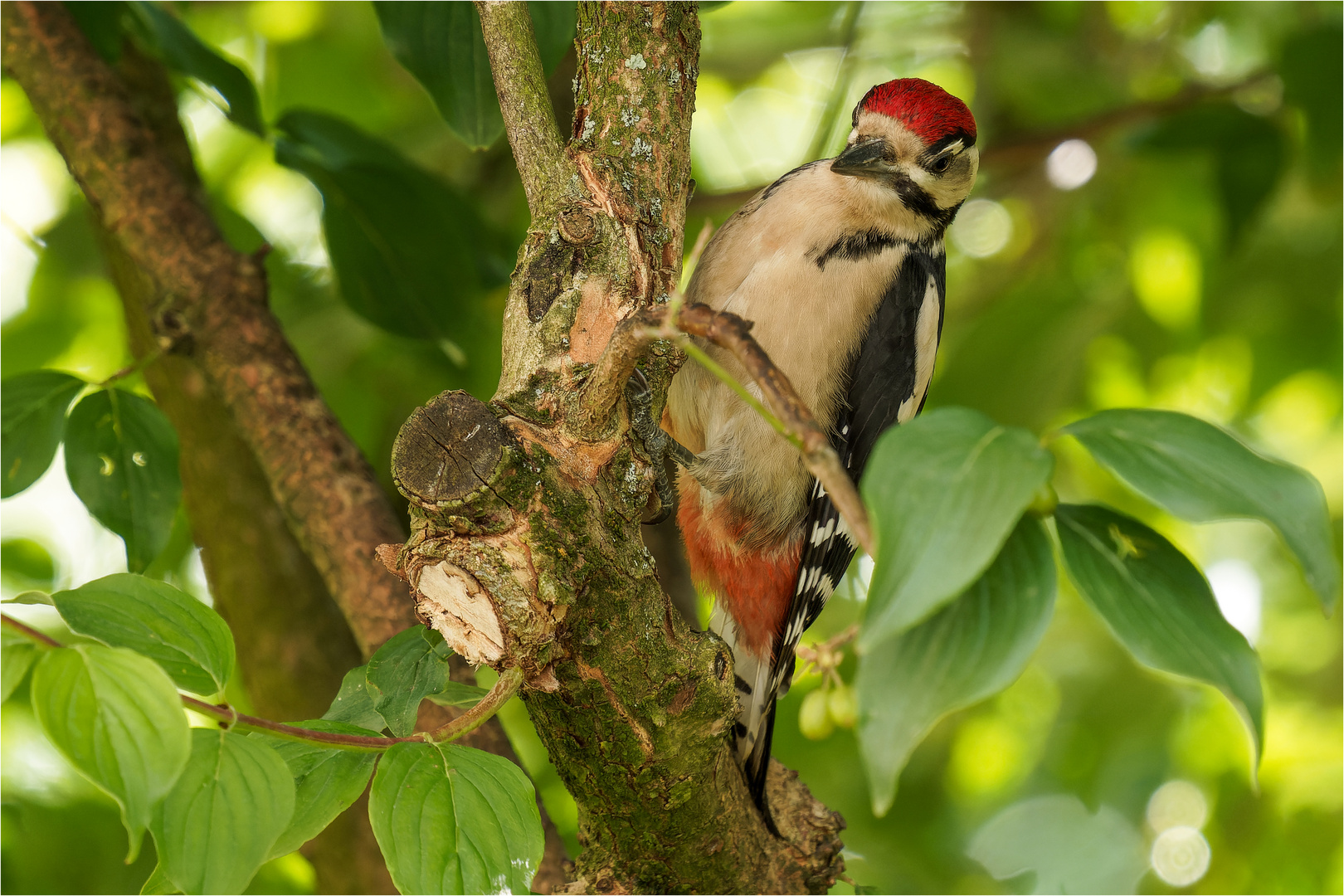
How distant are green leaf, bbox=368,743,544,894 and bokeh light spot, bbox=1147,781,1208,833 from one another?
8.34 feet

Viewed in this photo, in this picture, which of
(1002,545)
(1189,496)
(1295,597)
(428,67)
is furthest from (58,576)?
(1295,597)

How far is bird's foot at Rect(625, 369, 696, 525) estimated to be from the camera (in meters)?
1.25

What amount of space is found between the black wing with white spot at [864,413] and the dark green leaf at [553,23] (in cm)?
73

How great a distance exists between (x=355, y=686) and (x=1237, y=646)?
34.2 inches

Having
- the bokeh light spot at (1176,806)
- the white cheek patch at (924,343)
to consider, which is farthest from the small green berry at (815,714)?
the bokeh light spot at (1176,806)

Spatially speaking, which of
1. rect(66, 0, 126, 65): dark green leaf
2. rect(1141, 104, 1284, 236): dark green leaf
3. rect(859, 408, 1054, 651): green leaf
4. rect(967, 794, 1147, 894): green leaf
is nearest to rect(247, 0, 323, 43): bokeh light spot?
rect(66, 0, 126, 65): dark green leaf

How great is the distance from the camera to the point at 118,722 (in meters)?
0.72

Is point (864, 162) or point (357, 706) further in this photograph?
point (864, 162)

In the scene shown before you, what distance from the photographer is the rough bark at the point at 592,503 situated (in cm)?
99

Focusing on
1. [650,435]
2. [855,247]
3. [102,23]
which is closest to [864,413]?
[855,247]

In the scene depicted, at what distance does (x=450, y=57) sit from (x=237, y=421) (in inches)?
27.7

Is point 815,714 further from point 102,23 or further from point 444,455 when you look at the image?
point 102,23

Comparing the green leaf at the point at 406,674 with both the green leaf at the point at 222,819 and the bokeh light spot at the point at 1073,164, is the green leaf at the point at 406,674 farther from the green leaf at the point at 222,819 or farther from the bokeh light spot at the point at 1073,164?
the bokeh light spot at the point at 1073,164

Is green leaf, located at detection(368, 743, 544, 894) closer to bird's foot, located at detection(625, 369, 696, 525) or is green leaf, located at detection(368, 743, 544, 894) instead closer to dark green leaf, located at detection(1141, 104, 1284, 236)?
bird's foot, located at detection(625, 369, 696, 525)
